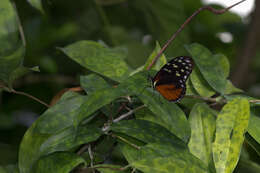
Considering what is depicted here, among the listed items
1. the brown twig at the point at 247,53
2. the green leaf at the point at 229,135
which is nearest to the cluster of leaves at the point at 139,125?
the green leaf at the point at 229,135

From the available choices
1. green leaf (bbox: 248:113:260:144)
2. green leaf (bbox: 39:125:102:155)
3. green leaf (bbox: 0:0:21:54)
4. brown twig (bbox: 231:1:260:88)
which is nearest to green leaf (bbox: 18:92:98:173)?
green leaf (bbox: 39:125:102:155)

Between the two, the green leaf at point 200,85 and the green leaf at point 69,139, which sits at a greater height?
the green leaf at point 200,85

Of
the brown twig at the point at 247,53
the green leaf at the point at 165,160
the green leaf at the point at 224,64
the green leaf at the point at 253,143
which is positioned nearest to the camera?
the green leaf at the point at 165,160

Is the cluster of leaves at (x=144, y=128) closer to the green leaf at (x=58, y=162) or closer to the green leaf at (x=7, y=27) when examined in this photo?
the green leaf at (x=58, y=162)

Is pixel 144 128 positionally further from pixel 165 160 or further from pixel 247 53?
pixel 247 53

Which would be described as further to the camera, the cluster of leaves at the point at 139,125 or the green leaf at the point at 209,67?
Answer: the green leaf at the point at 209,67

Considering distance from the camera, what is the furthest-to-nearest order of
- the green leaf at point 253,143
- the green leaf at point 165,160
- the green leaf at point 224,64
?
the green leaf at point 224,64
the green leaf at point 253,143
the green leaf at point 165,160
